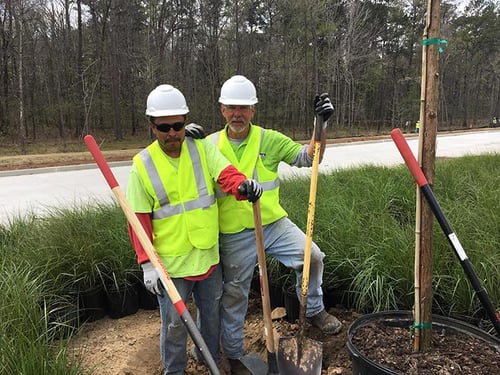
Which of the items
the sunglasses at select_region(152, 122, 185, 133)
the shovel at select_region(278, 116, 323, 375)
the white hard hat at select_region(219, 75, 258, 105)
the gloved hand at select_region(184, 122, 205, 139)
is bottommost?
the shovel at select_region(278, 116, 323, 375)

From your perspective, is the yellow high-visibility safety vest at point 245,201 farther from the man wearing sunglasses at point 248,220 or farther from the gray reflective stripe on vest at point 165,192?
the gray reflective stripe on vest at point 165,192

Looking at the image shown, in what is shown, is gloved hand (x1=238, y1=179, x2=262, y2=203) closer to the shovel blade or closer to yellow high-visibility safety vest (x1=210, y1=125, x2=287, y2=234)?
yellow high-visibility safety vest (x1=210, y1=125, x2=287, y2=234)

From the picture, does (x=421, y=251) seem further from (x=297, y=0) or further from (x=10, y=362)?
(x=297, y=0)

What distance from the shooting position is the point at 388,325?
2.50m

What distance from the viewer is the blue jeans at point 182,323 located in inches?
93.4

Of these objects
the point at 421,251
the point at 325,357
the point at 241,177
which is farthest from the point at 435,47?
the point at 325,357

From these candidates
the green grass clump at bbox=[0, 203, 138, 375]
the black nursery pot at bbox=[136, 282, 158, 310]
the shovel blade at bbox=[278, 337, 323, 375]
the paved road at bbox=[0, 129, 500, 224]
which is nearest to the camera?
the green grass clump at bbox=[0, 203, 138, 375]

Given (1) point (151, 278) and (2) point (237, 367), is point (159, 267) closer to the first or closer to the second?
(1) point (151, 278)

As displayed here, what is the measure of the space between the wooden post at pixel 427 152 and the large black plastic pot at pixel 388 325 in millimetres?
257

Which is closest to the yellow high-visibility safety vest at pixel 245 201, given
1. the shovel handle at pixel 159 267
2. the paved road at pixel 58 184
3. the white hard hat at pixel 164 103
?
the white hard hat at pixel 164 103

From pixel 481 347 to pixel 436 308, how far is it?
A: 0.76m

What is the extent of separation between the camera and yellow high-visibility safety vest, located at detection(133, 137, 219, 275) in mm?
2273

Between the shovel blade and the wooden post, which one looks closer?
the wooden post

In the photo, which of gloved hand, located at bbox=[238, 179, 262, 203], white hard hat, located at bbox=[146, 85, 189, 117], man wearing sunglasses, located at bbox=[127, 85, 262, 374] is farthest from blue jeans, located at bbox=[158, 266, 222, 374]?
white hard hat, located at bbox=[146, 85, 189, 117]
